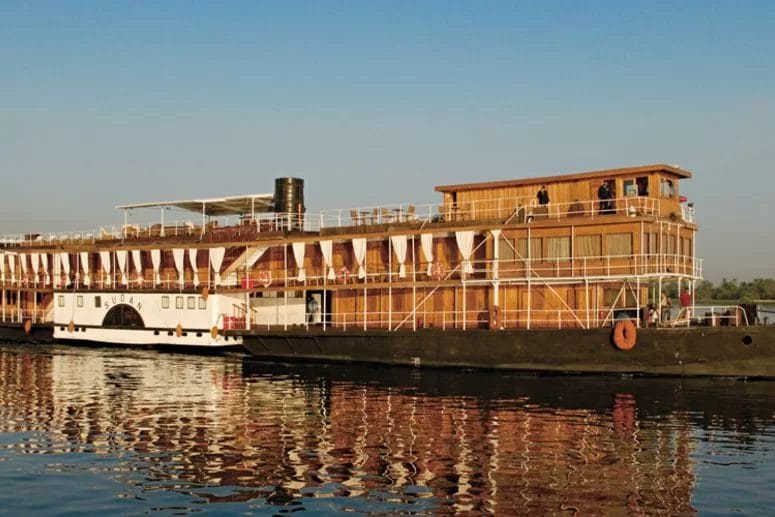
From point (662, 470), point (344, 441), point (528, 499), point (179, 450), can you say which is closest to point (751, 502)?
point (662, 470)

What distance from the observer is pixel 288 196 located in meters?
43.8

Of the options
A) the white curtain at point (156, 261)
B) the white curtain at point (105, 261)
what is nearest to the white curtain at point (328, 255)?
the white curtain at point (156, 261)

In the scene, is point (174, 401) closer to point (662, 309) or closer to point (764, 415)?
point (764, 415)

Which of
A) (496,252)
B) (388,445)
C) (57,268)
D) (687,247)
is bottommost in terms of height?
(388,445)

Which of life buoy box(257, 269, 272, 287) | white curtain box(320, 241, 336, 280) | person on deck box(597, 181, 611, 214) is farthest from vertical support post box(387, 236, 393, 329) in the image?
person on deck box(597, 181, 611, 214)

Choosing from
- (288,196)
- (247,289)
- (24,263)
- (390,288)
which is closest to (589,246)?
(390,288)

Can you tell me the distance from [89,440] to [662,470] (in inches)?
471

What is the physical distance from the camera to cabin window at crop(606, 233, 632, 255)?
30.7 m

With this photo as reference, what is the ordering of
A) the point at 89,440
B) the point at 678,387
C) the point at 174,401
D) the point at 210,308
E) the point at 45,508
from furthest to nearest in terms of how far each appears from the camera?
1. the point at 210,308
2. the point at 678,387
3. the point at 174,401
4. the point at 89,440
5. the point at 45,508

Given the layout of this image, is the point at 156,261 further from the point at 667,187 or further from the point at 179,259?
the point at 667,187

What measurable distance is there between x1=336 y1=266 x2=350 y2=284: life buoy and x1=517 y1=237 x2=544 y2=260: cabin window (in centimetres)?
819

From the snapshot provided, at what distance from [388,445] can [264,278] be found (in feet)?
77.1

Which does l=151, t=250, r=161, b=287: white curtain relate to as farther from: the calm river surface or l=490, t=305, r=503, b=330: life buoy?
l=490, t=305, r=503, b=330: life buoy

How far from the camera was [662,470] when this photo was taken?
1583 cm
